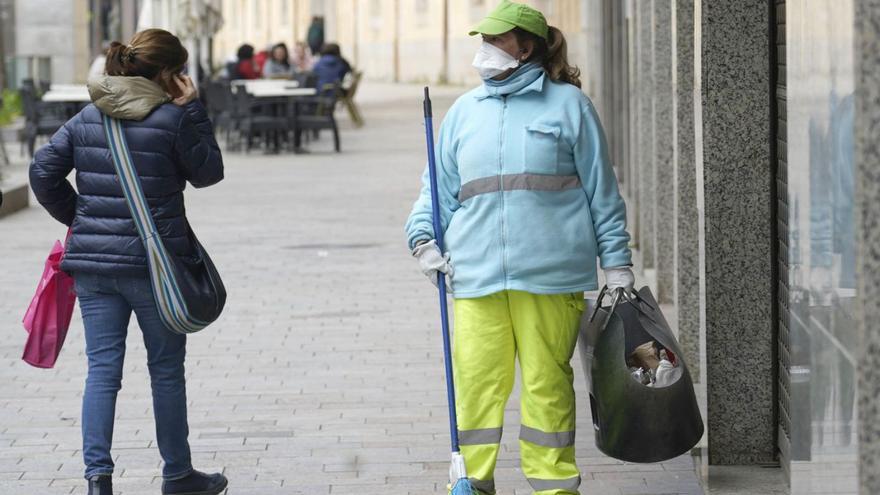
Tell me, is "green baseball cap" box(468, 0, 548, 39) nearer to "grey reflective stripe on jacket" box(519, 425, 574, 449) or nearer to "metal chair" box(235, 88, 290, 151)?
"grey reflective stripe on jacket" box(519, 425, 574, 449)

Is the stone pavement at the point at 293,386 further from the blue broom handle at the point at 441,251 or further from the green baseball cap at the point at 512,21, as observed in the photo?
the green baseball cap at the point at 512,21

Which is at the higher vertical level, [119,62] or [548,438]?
[119,62]

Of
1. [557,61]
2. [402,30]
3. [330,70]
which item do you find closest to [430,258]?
[557,61]

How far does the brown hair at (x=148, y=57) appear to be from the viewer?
5.68m

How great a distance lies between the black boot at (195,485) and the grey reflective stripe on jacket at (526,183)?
1407 millimetres

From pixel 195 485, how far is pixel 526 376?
125 centimetres

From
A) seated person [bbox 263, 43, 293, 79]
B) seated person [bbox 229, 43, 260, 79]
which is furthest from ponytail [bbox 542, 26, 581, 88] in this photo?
seated person [bbox 263, 43, 293, 79]

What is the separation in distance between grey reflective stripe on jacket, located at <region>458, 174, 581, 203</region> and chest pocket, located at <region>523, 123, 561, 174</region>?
0.08ft

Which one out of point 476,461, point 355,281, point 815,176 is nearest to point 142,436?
point 476,461

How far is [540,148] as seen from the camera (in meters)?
5.34

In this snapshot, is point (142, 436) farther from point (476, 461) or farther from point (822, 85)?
point (822, 85)

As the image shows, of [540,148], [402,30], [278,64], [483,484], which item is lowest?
[483,484]

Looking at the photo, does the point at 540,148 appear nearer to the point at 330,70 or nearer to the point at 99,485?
the point at 99,485

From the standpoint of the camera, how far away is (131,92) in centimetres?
561
